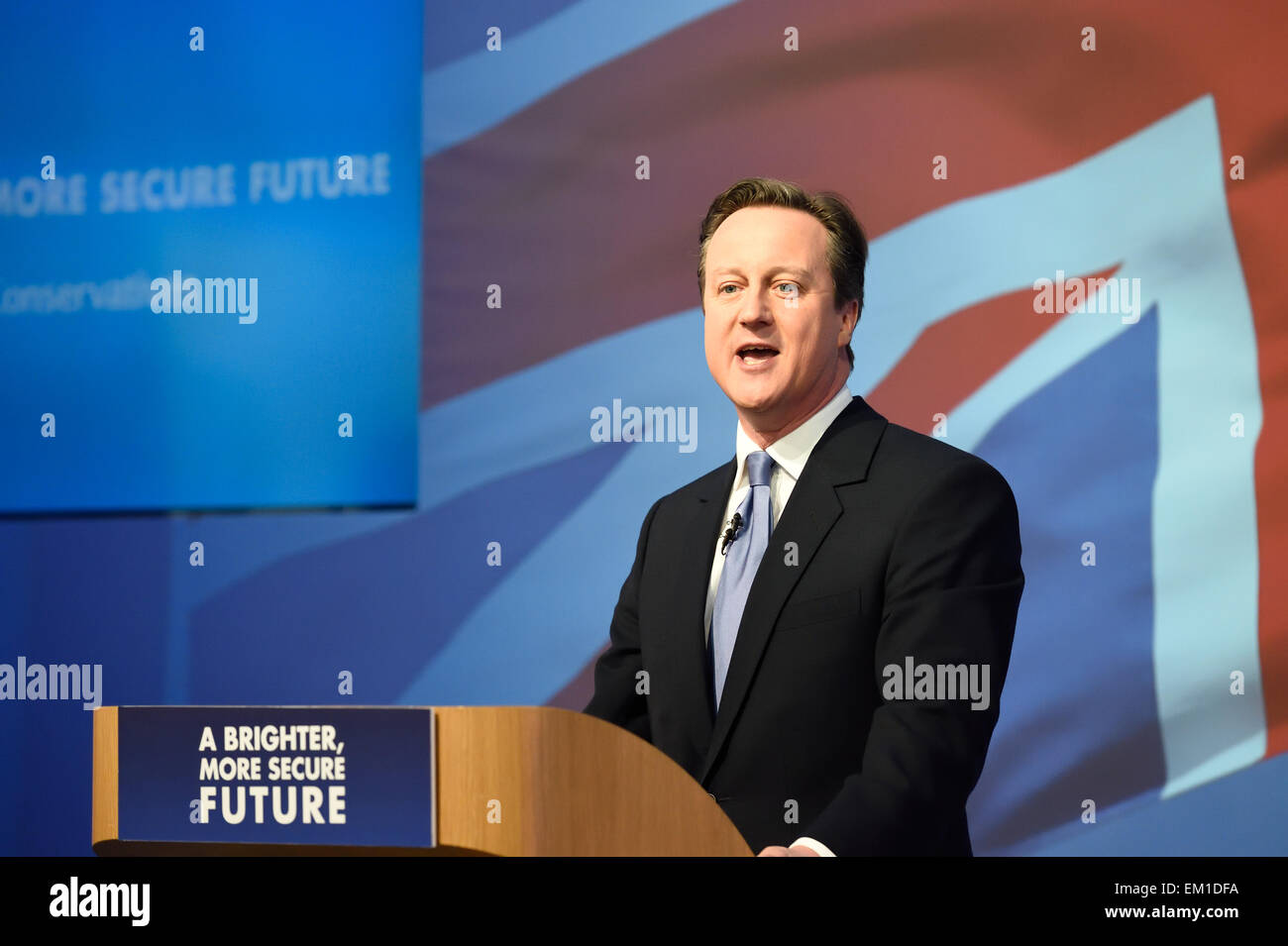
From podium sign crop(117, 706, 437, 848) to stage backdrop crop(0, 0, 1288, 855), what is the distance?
2.47 m

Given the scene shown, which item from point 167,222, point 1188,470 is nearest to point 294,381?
point 167,222

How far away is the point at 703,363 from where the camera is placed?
4.03m

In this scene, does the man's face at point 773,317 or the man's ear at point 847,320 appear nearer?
the man's face at point 773,317

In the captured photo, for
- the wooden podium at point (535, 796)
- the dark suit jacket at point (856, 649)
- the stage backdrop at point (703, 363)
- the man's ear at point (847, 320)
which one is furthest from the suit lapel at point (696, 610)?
the stage backdrop at point (703, 363)

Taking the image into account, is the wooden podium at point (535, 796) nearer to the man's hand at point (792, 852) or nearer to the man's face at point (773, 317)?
the man's hand at point (792, 852)

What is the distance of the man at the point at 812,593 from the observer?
2.11 metres

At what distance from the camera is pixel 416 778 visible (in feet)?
5.14

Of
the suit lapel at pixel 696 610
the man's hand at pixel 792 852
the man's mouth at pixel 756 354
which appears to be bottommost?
the man's hand at pixel 792 852

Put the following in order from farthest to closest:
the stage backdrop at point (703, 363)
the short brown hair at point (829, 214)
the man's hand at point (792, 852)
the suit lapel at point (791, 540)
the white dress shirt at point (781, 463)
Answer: the stage backdrop at point (703, 363) → the short brown hair at point (829, 214) → the white dress shirt at point (781, 463) → the suit lapel at point (791, 540) → the man's hand at point (792, 852)

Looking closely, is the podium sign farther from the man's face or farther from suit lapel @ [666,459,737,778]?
the man's face

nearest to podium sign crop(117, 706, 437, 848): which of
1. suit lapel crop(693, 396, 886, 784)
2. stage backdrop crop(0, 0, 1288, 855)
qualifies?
suit lapel crop(693, 396, 886, 784)

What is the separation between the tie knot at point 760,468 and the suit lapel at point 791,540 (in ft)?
0.26
